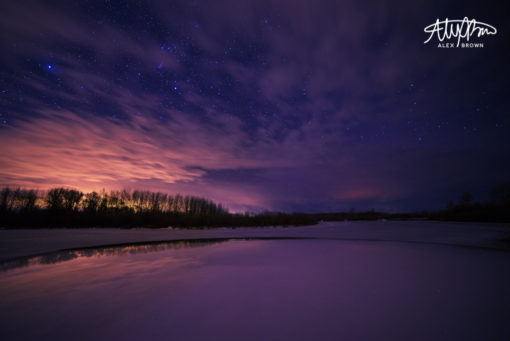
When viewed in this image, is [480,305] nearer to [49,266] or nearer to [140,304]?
[140,304]

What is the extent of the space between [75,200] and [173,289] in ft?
126

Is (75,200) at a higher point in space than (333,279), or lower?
higher

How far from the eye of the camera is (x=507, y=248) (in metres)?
6.75

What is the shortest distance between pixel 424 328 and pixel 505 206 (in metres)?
18.2

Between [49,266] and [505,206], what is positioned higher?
[505,206]

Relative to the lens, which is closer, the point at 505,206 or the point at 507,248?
the point at 507,248

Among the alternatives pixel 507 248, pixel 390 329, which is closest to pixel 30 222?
pixel 390 329

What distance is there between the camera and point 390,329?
2.13 metres

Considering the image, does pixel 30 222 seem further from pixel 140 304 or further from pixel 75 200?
pixel 140 304

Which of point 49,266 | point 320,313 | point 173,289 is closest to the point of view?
point 320,313

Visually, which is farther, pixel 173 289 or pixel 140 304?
pixel 173 289

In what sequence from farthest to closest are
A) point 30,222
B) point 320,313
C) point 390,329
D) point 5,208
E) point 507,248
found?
1. point 5,208
2. point 30,222
3. point 507,248
4. point 320,313
5. point 390,329

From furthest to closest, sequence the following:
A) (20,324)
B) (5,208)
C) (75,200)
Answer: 1. (75,200)
2. (5,208)
3. (20,324)

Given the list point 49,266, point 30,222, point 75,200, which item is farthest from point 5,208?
point 49,266
